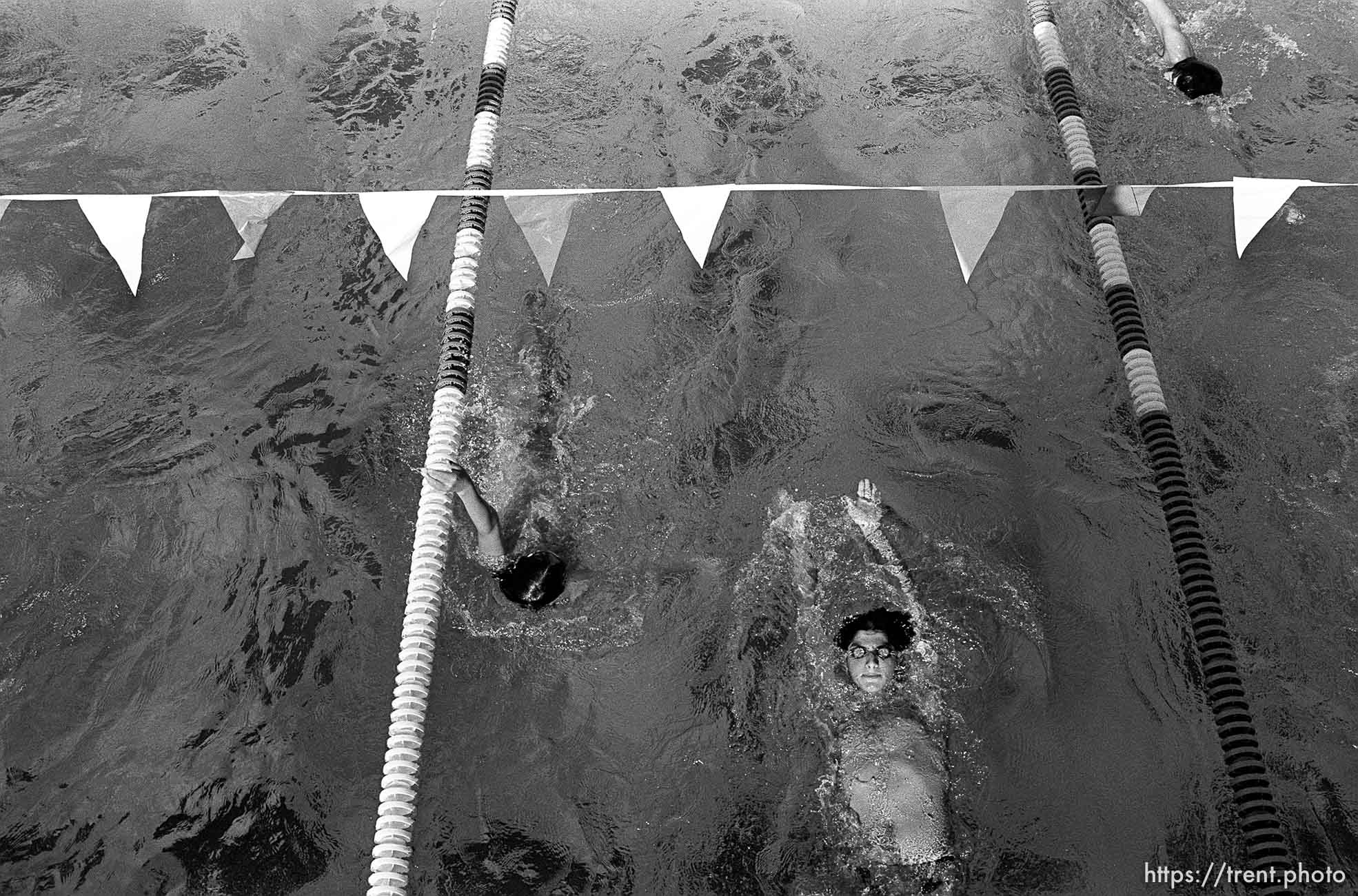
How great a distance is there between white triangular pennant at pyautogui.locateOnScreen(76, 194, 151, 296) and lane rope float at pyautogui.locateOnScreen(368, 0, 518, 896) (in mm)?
1547

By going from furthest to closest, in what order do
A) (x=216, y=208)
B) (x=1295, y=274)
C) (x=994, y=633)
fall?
1. (x=216, y=208)
2. (x=1295, y=274)
3. (x=994, y=633)

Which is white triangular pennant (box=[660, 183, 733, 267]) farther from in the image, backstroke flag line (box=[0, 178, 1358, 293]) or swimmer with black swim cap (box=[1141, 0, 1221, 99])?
swimmer with black swim cap (box=[1141, 0, 1221, 99])

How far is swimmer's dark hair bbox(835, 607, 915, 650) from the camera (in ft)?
14.0

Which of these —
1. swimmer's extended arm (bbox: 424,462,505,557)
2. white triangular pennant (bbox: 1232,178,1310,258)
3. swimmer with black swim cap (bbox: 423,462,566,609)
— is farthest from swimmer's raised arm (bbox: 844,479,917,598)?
white triangular pennant (bbox: 1232,178,1310,258)

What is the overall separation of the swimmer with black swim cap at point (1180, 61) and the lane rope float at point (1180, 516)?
0.72m

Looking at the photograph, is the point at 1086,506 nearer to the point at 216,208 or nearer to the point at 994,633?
the point at 994,633

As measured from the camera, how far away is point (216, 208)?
619cm

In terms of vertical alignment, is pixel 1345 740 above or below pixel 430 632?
below

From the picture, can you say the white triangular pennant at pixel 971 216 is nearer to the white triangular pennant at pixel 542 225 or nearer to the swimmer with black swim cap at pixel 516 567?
the white triangular pennant at pixel 542 225

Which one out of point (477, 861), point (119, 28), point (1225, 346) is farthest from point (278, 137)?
point (1225, 346)

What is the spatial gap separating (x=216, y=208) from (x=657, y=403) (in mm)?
3444

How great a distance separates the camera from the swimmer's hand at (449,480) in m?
4.14

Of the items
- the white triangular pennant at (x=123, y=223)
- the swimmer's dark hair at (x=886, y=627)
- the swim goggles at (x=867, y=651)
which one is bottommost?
the swimmer's dark hair at (x=886, y=627)

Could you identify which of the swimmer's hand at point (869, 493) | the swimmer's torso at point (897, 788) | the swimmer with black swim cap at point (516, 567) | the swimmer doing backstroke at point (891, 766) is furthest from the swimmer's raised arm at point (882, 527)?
the swimmer with black swim cap at point (516, 567)
